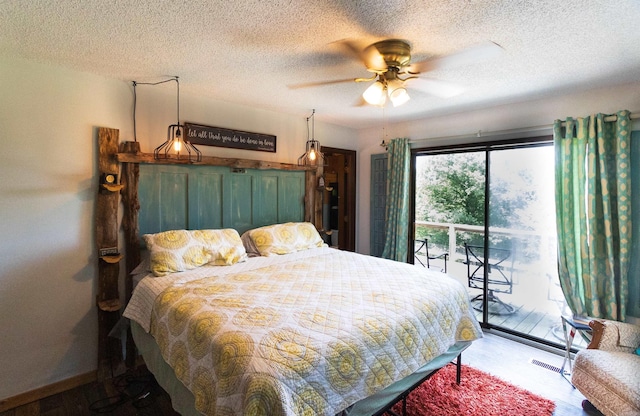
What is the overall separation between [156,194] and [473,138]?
125 inches

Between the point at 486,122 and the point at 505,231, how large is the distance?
3.80 ft

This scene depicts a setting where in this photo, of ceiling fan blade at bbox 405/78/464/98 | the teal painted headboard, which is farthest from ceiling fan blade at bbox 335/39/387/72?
the teal painted headboard

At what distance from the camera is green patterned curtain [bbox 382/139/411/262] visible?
12.8 feet

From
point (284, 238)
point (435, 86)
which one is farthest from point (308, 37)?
point (284, 238)

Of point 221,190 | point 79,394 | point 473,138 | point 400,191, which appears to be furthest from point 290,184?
point 79,394

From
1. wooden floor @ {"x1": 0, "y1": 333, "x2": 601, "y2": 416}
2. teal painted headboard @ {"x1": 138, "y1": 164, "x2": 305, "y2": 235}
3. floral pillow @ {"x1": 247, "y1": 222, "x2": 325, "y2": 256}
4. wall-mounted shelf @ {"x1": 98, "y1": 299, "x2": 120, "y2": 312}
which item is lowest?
wooden floor @ {"x1": 0, "y1": 333, "x2": 601, "y2": 416}

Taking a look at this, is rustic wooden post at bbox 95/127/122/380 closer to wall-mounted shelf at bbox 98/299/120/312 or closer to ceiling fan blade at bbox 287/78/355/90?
wall-mounted shelf at bbox 98/299/120/312

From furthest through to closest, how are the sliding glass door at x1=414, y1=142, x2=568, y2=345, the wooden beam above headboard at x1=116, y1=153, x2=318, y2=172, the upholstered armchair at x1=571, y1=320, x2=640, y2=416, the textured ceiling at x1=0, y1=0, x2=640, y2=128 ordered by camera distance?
the sliding glass door at x1=414, y1=142, x2=568, y2=345, the wooden beam above headboard at x1=116, y1=153, x2=318, y2=172, the upholstered armchair at x1=571, y1=320, x2=640, y2=416, the textured ceiling at x1=0, y1=0, x2=640, y2=128

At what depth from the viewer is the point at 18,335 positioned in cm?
218

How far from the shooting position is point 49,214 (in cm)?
226

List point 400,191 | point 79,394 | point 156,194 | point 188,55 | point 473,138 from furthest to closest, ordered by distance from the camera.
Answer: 1. point 400,191
2. point 473,138
3. point 156,194
4. point 79,394
5. point 188,55

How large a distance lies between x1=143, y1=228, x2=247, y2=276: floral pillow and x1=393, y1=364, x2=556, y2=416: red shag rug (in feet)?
5.46

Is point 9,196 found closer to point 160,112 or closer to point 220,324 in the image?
point 160,112

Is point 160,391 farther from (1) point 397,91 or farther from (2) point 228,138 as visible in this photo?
(1) point 397,91
